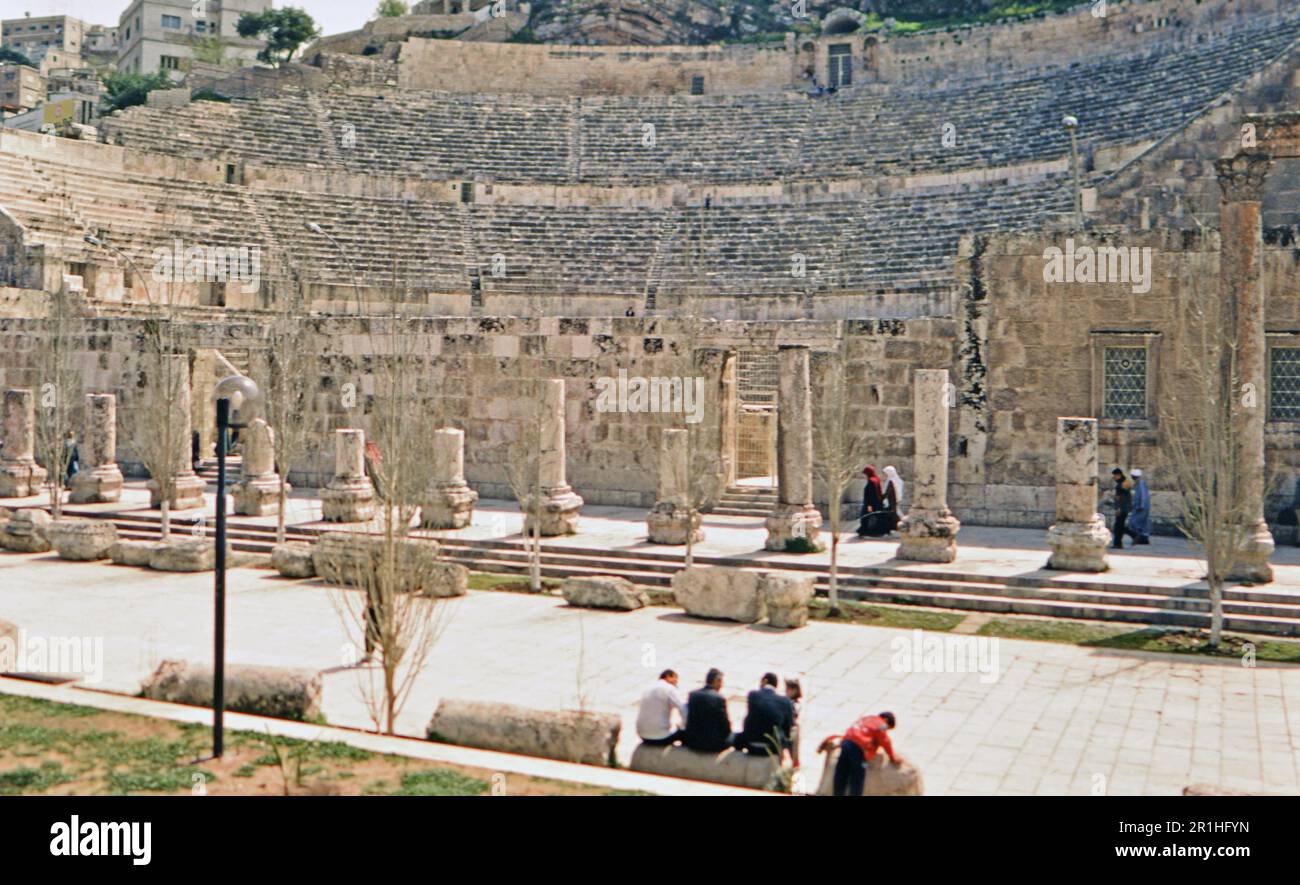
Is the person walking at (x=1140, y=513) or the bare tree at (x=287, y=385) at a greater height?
the bare tree at (x=287, y=385)

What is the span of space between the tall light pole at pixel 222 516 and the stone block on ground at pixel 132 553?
8.89 metres

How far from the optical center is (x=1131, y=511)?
17.6m

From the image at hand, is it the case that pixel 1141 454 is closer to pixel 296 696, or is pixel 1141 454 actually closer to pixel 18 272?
pixel 296 696

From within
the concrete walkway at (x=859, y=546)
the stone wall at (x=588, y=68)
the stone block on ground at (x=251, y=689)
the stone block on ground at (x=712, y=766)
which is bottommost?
the stone block on ground at (x=712, y=766)

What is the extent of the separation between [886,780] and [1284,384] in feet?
44.5

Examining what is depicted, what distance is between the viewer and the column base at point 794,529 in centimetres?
1694

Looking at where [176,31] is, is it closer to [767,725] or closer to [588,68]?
[588,68]

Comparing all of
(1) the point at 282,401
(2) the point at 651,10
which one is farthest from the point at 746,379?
(2) the point at 651,10

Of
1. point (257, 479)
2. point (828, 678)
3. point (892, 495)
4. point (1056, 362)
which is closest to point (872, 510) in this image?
point (892, 495)

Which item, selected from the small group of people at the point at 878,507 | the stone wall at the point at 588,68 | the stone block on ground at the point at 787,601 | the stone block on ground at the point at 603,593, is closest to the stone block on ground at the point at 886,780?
the stone block on ground at the point at 787,601

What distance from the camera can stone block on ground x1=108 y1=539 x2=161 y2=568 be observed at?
1734 cm

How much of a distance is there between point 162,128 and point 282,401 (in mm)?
28031

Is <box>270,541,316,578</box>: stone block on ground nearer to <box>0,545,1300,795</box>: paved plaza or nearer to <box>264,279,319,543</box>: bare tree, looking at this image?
<box>0,545,1300,795</box>: paved plaza

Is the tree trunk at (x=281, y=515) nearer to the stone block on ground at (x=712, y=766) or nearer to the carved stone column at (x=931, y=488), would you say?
the carved stone column at (x=931, y=488)
